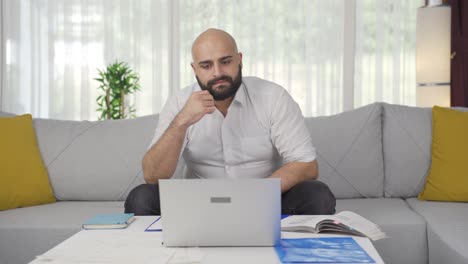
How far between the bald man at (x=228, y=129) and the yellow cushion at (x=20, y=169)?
2.02 feet

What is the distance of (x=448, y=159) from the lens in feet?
8.80

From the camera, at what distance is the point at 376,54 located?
5.93 meters

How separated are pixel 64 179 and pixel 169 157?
0.71m

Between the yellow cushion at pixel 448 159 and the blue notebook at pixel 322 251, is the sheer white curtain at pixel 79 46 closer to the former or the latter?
the yellow cushion at pixel 448 159

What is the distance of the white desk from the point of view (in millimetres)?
1360

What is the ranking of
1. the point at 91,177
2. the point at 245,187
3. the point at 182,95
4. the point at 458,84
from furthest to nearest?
the point at 458,84, the point at 91,177, the point at 182,95, the point at 245,187

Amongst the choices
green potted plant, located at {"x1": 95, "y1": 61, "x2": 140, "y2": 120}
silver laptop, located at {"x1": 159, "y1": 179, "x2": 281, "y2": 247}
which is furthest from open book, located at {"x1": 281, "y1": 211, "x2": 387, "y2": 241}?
green potted plant, located at {"x1": 95, "y1": 61, "x2": 140, "y2": 120}

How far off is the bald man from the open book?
529 mm

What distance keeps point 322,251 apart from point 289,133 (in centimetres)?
101

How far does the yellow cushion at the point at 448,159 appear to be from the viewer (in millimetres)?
2633

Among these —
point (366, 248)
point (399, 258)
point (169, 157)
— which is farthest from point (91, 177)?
point (366, 248)

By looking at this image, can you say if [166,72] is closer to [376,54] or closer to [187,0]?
[187,0]

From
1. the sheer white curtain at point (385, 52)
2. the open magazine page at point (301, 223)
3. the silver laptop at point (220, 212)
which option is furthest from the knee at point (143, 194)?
the sheer white curtain at point (385, 52)

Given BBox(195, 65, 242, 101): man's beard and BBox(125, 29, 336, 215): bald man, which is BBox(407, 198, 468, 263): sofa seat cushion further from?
BBox(195, 65, 242, 101): man's beard
